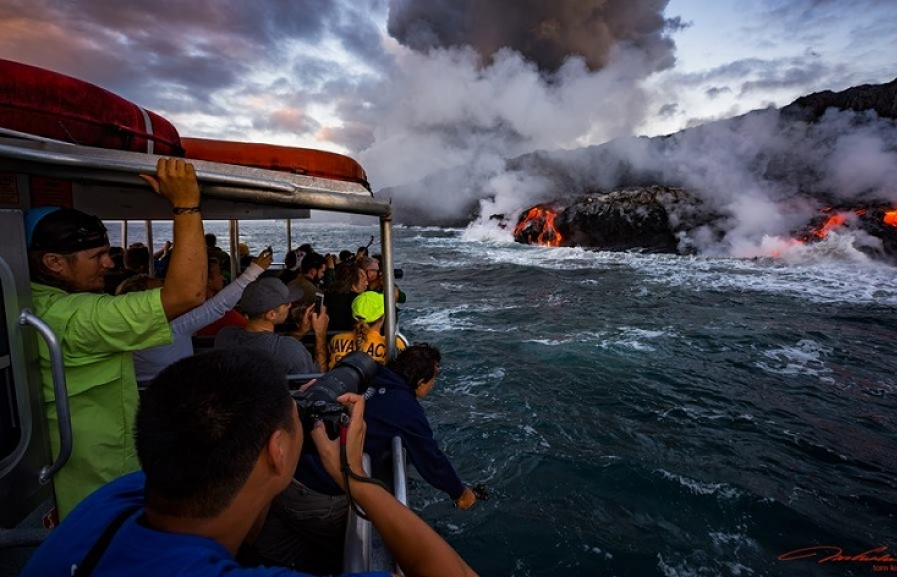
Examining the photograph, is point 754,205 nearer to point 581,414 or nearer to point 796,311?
point 796,311

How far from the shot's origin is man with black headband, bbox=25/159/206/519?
198cm

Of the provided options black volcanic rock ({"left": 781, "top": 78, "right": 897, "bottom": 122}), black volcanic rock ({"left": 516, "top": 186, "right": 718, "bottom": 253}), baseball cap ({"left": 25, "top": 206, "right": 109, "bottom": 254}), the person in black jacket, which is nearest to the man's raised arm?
baseball cap ({"left": 25, "top": 206, "right": 109, "bottom": 254})

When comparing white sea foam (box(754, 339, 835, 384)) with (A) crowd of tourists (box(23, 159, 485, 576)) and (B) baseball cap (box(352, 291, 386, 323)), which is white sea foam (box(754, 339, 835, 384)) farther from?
(A) crowd of tourists (box(23, 159, 485, 576))

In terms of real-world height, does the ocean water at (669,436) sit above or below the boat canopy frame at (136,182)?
below

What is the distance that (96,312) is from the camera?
1.97 m

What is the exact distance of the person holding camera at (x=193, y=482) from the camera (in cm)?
101

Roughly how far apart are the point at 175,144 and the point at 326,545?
266cm

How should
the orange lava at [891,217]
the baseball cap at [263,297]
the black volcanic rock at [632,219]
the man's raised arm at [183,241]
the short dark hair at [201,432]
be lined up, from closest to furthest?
the short dark hair at [201,432]
the man's raised arm at [183,241]
the baseball cap at [263,297]
the orange lava at [891,217]
the black volcanic rock at [632,219]

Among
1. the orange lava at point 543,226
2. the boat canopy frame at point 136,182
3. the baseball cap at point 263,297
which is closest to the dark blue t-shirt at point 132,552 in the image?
the boat canopy frame at point 136,182

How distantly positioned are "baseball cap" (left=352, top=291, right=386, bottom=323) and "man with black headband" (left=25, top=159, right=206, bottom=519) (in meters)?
2.61

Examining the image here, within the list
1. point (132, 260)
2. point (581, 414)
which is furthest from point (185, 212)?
point (581, 414)

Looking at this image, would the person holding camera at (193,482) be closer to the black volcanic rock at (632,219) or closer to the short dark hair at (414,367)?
the short dark hair at (414,367)

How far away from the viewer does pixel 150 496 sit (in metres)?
1.10

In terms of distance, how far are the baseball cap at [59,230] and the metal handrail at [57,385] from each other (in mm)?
364
